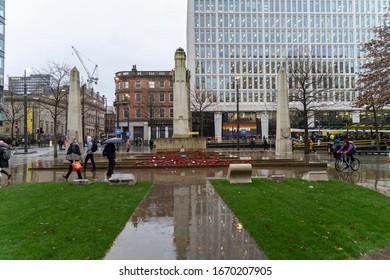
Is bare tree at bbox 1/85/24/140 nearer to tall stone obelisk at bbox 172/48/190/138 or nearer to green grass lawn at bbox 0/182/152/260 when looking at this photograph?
tall stone obelisk at bbox 172/48/190/138

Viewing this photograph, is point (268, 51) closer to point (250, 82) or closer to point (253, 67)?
point (253, 67)

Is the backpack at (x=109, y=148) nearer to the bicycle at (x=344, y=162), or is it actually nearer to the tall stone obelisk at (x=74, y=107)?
the bicycle at (x=344, y=162)

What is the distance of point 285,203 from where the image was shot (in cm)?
878

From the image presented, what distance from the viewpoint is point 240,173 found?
12180 mm

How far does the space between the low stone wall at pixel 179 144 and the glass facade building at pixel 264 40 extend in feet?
172

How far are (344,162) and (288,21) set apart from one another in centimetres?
7169

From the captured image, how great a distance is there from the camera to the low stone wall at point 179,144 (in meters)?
26.1

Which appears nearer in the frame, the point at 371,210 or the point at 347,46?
the point at 371,210

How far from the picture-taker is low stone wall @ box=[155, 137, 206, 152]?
26.1 m

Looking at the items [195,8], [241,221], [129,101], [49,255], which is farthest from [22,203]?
[195,8]

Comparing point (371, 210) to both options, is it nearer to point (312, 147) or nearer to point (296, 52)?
point (312, 147)

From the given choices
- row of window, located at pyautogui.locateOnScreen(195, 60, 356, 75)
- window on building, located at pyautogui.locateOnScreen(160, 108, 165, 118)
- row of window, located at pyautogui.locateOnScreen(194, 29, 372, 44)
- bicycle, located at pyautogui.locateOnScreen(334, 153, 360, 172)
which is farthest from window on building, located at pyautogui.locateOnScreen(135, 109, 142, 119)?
bicycle, located at pyautogui.locateOnScreen(334, 153, 360, 172)

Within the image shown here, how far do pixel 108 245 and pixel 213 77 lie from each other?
7588 centimetres

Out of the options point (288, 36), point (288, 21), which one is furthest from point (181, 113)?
point (288, 21)
